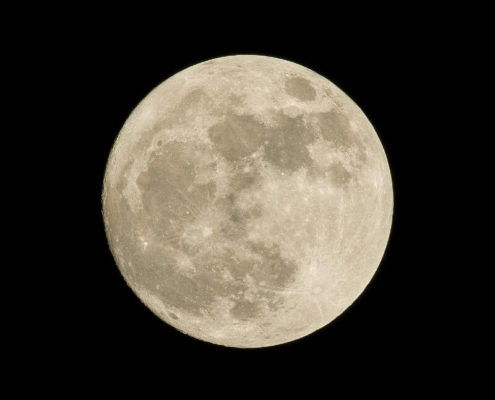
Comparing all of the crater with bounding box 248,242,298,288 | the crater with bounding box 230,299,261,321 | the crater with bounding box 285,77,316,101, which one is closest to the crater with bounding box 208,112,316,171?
the crater with bounding box 285,77,316,101

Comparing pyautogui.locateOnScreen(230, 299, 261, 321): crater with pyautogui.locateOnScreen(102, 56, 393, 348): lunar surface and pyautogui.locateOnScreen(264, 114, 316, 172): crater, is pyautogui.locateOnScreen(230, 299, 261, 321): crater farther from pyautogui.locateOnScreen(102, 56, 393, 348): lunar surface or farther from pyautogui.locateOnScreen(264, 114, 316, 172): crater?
Answer: pyautogui.locateOnScreen(264, 114, 316, 172): crater

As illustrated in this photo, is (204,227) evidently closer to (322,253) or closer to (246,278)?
(246,278)

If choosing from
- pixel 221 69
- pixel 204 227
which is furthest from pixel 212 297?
pixel 221 69

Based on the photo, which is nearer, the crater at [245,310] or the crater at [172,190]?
the crater at [172,190]

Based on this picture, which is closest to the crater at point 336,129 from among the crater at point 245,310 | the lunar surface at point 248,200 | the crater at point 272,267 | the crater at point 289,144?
the lunar surface at point 248,200

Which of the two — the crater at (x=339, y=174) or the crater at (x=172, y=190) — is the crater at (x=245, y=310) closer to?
the crater at (x=172, y=190)

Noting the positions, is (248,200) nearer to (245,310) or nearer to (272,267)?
(272,267)
